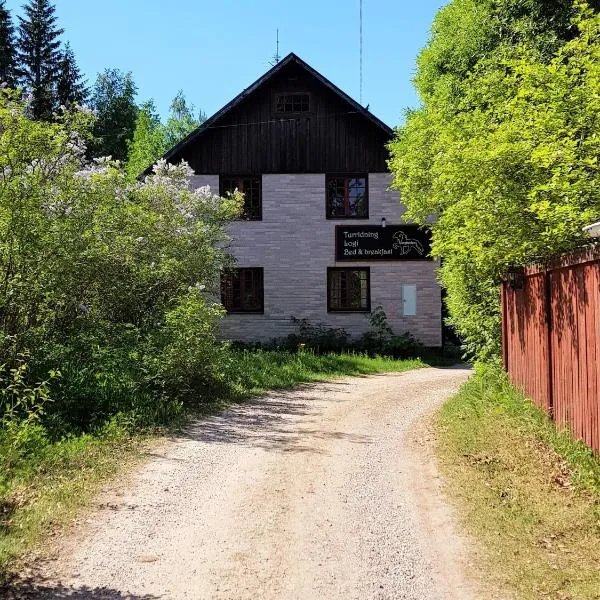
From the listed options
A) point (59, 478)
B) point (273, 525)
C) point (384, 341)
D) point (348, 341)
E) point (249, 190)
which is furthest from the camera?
point (249, 190)

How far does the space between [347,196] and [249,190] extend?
334cm

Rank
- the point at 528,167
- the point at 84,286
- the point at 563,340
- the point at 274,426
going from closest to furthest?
the point at 563,340
the point at 528,167
the point at 274,426
the point at 84,286

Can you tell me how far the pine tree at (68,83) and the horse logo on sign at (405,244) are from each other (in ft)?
101

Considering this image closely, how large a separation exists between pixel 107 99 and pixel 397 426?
53.7m

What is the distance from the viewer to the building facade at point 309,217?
22.7 metres

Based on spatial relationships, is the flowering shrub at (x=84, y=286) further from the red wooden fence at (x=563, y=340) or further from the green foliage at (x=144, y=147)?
the green foliage at (x=144, y=147)

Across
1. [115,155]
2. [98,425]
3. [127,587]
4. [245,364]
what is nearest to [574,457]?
[127,587]

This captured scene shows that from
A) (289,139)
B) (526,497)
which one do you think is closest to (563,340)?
(526,497)

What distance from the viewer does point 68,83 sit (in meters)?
46.0

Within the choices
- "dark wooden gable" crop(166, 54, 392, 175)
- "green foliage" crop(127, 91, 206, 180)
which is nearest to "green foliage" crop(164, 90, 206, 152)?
"green foliage" crop(127, 91, 206, 180)

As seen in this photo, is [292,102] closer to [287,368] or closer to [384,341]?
[384,341]

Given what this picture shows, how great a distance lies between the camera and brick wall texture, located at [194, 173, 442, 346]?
22.9 m

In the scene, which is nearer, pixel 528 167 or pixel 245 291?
pixel 528 167

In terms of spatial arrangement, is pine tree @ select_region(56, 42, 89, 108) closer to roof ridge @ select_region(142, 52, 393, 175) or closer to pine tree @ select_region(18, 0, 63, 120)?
pine tree @ select_region(18, 0, 63, 120)
